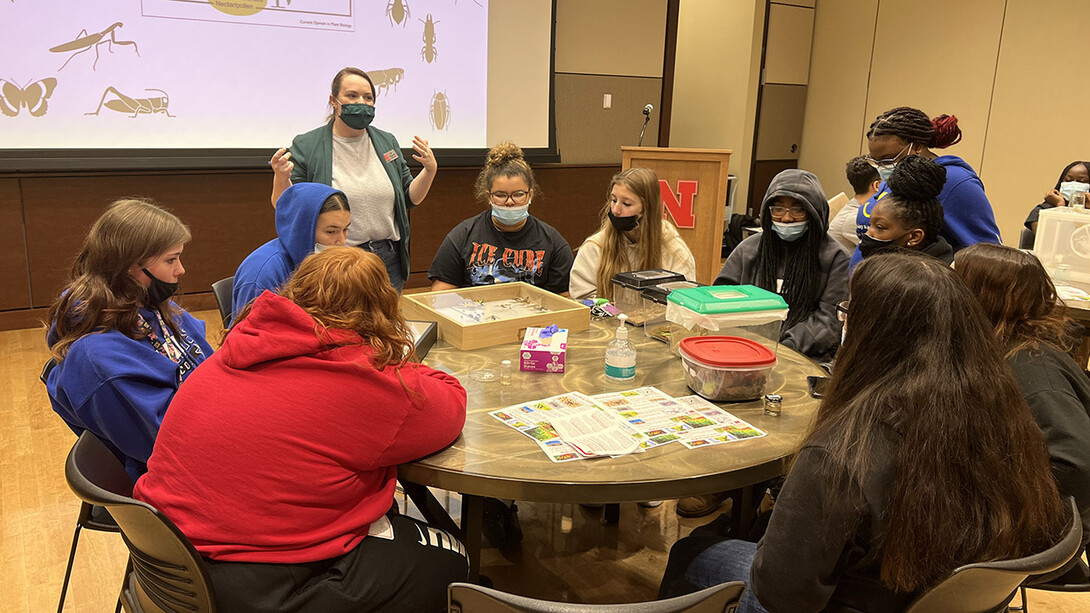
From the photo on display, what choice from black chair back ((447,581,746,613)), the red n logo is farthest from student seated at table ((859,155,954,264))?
the red n logo

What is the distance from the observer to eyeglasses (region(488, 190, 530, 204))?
128 inches

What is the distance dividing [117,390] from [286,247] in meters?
0.95

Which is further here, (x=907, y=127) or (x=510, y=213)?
(x=510, y=213)

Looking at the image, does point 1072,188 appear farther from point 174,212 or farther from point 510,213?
point 174,212

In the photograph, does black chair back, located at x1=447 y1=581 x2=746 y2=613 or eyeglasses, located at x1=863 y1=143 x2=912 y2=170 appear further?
eyeglasses, located at x1=863 y1=143 x2=912 y2=170

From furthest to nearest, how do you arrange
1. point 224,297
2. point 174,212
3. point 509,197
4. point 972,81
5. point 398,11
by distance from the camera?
point 972,81, point 398,11, point 174,212, point 509,197, point 224,297

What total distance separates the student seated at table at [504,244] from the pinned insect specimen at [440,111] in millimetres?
2451

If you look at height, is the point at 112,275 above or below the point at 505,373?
above

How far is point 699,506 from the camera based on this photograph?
288 cm

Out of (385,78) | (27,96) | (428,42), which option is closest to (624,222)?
(385,78)

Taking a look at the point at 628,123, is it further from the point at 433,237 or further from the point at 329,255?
the point at 329,255

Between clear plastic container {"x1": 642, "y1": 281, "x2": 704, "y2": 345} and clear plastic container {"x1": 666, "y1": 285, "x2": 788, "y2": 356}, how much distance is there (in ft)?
0.48

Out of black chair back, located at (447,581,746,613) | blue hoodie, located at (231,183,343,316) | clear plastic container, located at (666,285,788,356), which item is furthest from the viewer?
blue hoodie, located at (231,183,343,316)

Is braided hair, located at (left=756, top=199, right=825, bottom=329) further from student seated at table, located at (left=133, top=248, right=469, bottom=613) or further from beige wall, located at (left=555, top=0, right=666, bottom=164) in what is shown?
beige wall, located at (left=555, top=0, right=666, bottom=164)
